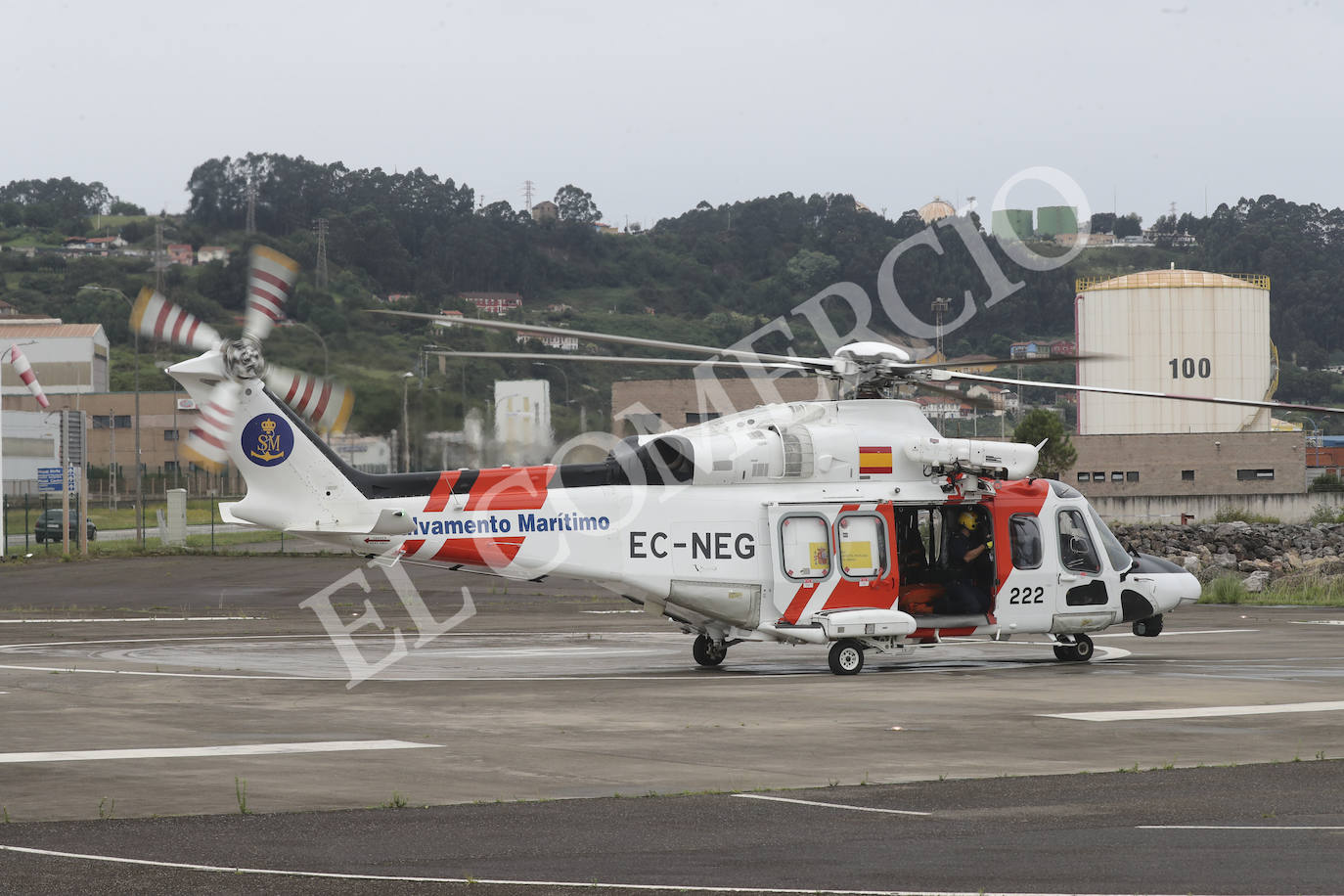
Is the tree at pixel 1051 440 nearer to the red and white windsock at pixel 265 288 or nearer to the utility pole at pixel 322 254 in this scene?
the utility pole at pixel 322 254

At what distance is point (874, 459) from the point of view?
20.5 meters

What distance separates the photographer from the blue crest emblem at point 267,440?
19188 mm

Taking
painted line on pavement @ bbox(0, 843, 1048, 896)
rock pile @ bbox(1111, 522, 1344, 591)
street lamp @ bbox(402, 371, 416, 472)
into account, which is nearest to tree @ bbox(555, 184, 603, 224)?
rock pile @ bbox(1111, 522, 1344, 591)

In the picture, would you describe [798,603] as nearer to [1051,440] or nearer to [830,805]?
[830,805]

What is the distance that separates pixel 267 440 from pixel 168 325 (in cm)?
199

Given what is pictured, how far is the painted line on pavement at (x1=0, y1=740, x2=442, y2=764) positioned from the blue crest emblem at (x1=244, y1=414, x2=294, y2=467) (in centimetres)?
653

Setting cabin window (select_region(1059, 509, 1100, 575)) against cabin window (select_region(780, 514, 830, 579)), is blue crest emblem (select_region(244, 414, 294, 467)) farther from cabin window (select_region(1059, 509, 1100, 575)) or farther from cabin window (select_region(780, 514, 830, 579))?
cabin window (select_region(1059, 509, 1100, 575))

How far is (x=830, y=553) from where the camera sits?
2020cm

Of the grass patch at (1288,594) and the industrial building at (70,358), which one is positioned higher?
the industrial building at (70,358)

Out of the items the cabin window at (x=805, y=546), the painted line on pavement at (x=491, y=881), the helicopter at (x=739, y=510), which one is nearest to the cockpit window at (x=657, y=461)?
the helicopter at (x=739, y=510)

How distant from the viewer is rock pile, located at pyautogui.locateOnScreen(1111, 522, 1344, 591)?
55.9 m

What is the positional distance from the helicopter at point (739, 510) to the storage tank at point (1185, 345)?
266 ft

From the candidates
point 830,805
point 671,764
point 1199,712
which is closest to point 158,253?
point 671,764

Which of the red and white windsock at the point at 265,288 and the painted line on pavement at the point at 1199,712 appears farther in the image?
the red and white windsock at the point at 265,288
